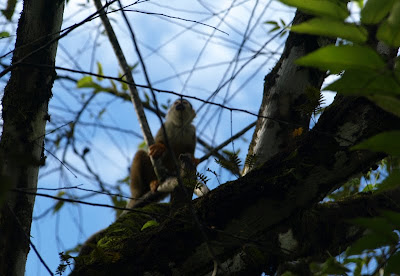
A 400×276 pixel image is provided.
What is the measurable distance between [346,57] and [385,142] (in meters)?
0.23

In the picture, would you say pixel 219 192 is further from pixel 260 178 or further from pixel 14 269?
pixel 14 269

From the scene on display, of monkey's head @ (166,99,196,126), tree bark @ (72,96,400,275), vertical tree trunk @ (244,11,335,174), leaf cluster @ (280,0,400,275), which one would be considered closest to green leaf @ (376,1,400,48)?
leaf cluster @ (280,0,400,275)

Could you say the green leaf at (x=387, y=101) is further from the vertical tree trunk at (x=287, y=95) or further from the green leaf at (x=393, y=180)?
the vertical tree trunk at (x=287, y=95)

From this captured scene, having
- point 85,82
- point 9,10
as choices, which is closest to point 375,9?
point 9,10

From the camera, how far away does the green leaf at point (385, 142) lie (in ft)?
3.70

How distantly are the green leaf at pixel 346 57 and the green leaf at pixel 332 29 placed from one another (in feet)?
0.21

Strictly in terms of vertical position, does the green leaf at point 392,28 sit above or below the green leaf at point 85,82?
below

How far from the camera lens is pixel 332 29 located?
1.13 meters

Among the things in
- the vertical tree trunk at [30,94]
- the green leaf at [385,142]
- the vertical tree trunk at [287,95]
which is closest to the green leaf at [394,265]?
the green leaf at [385,142]

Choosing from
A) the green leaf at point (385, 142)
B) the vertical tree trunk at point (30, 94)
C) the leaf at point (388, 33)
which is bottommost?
the green leaf at point (385, 142)

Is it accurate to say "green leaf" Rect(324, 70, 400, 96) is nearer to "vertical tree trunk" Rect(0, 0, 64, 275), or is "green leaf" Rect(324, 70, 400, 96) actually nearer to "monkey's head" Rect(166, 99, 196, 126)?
"vertical tree trunk" Rect(0, 0, 64, 275)

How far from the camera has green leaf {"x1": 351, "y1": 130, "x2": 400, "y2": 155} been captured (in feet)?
3.70

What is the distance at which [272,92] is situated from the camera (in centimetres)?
364

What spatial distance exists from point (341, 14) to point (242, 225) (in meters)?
1.41
